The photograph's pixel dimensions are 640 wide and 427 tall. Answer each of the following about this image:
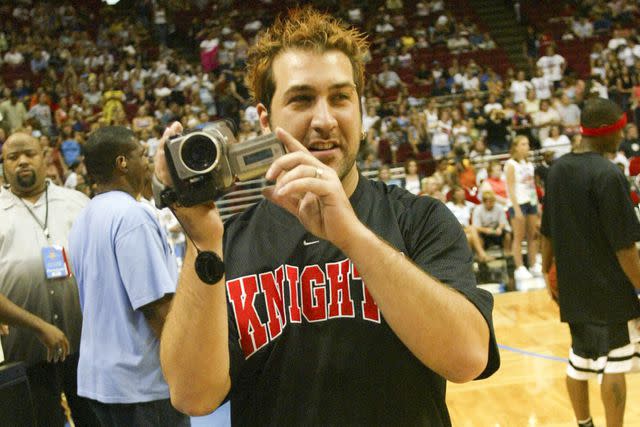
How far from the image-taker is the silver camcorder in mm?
1346

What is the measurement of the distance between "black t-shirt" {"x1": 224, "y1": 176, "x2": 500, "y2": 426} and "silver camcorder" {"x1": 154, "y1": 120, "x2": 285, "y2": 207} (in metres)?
0.30

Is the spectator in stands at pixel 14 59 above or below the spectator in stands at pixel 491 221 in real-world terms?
above

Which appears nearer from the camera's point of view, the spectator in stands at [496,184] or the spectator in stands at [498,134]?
the spectator in stands at [496,184]

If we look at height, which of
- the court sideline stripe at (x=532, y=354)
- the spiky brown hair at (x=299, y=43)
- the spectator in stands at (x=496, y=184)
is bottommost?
the court sideline stripe at (x=532, y=354)

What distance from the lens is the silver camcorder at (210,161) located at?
1.35 meters

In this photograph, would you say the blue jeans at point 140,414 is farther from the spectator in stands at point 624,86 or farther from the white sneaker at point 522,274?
the spectator in stands at point 624,86

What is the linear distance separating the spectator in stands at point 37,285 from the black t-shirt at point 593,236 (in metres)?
2.45

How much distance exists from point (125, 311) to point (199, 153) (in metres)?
1.60

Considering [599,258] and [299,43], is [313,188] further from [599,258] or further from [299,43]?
[599,258]

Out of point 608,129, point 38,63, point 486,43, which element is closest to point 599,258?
point 608,129

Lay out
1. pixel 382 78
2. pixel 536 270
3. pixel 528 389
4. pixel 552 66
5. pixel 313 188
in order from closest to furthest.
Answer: pixel 313 188, pixel 528 389, pixel 536 270, pixel 552 66, pixel 382 78

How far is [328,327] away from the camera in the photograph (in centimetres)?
152

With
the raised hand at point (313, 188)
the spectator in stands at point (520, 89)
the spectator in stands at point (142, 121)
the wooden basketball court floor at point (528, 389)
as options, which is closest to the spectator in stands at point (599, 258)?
the wooden basketball court floor at point (528, 389)

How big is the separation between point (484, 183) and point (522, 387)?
540 centimetres
